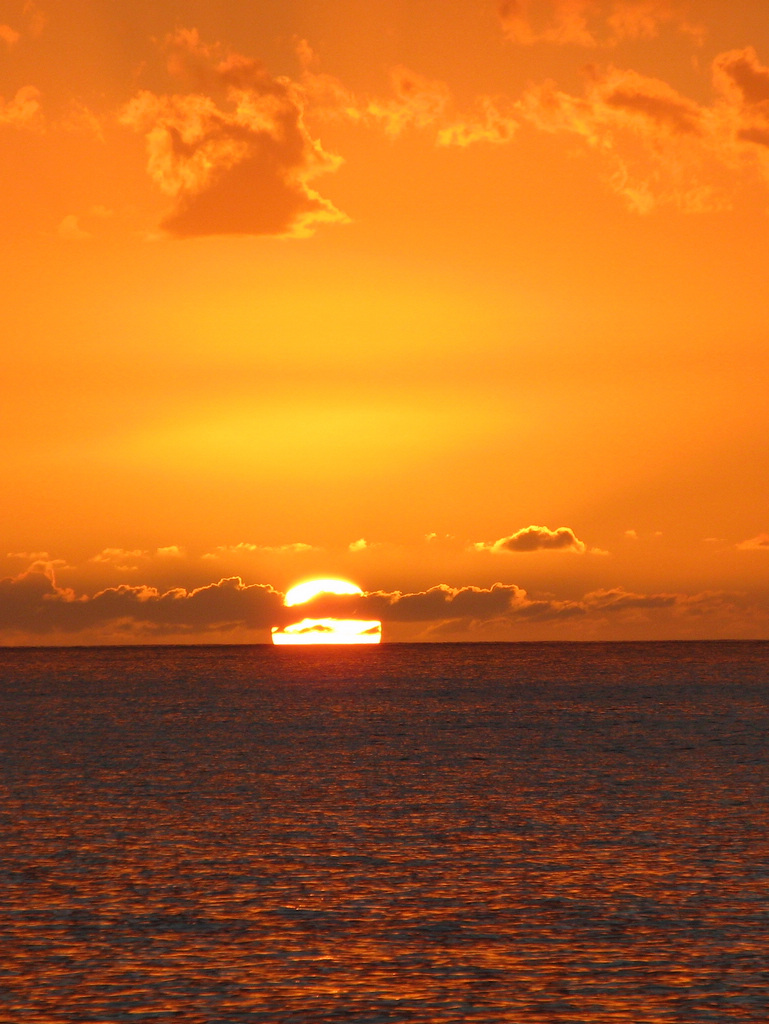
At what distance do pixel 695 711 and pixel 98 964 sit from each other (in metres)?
109

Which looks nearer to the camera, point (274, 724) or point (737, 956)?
point (737, 956)

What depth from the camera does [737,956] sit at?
24.7 metres

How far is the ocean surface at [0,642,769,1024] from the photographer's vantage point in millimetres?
22281

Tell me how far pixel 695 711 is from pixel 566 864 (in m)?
95.5

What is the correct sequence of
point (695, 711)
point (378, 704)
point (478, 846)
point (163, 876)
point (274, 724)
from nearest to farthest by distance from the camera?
point (163, 876)
point (478, 846)
point (274, 724)
point (695, 711)
point (378, 704)

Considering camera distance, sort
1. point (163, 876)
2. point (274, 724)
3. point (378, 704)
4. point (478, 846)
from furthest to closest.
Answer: point (378, 704) → point (274, 724) → point (478, 846) → point (163, 876)

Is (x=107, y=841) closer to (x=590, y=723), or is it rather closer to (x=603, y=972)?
(x=603, y=972)

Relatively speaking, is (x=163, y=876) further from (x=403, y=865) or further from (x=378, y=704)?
(x=378, y=704)

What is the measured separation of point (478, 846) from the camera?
38.1m

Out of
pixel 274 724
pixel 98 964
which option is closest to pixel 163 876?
pixel 98 964

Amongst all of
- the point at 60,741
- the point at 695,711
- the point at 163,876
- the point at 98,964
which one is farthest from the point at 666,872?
the point at 695,711

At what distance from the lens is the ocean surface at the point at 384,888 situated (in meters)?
22.3

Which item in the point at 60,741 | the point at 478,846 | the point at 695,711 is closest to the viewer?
the point at 478,846

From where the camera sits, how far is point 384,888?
31266 millimetres
